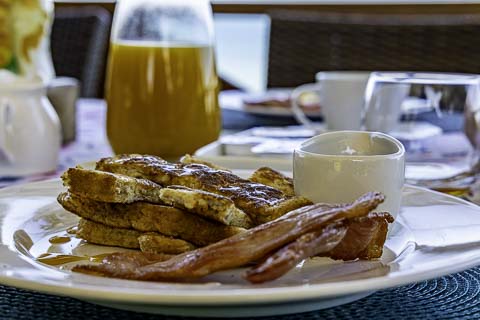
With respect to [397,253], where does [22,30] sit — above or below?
above

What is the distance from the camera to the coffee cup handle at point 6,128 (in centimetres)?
119

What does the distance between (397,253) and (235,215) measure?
15 cm

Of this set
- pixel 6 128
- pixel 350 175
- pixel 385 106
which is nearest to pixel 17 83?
pixel 6 128

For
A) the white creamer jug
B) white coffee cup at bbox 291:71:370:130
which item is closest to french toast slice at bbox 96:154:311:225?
the white creamer jug

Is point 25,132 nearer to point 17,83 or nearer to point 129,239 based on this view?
point 17,83

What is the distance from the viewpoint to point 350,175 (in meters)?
0.76

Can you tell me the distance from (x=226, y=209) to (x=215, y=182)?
3.5 inches

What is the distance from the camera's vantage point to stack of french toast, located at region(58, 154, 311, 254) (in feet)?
2.29

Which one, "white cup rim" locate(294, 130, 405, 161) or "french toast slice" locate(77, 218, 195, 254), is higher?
"white cup rim" locate(294, 130, 405, 161)

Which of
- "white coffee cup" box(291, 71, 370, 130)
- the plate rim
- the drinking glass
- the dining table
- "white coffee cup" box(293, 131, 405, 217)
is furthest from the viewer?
"white coffee cup" box(291, 71, 370, 130)

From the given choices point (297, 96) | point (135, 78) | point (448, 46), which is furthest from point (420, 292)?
point (448, 46)

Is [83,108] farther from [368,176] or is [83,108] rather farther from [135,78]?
[368,176]

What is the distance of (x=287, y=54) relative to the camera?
2.53 m

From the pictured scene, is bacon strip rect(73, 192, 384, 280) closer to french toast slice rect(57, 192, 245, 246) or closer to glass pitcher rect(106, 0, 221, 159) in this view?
french toast slice rect(57, 192, 245, 246)
